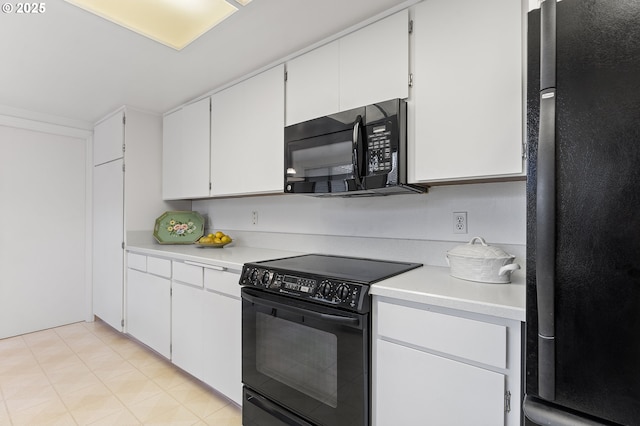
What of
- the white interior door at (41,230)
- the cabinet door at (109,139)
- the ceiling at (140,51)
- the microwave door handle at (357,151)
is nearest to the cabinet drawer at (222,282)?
the microwave door handle at (357,151)

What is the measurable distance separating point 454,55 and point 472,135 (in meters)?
0.36

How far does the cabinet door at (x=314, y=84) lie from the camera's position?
1743mm

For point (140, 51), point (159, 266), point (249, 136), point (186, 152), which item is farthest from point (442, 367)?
point (186, 152)

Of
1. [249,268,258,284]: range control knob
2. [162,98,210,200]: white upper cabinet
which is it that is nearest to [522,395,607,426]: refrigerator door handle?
[249,268,258,284]: range control knob

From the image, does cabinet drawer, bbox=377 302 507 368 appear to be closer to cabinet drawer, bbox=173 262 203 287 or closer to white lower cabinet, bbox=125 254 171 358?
cabinet drawer, bbox=173 262 203 287

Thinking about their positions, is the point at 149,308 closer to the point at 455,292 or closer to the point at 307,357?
the point at 307,357

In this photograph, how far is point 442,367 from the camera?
1.08m

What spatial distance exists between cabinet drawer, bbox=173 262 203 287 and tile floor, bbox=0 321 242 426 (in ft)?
2.43

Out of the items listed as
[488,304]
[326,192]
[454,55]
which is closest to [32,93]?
→ [326,192]

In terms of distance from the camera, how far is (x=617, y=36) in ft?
2.22

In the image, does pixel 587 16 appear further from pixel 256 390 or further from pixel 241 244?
pixel 241 244

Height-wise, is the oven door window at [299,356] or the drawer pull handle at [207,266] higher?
the drawer pull handle at [207,266]

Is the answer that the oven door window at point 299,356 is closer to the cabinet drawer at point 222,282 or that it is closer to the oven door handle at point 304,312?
the oven door handle at point 304,312

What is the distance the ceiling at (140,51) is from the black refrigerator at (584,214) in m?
1.00
